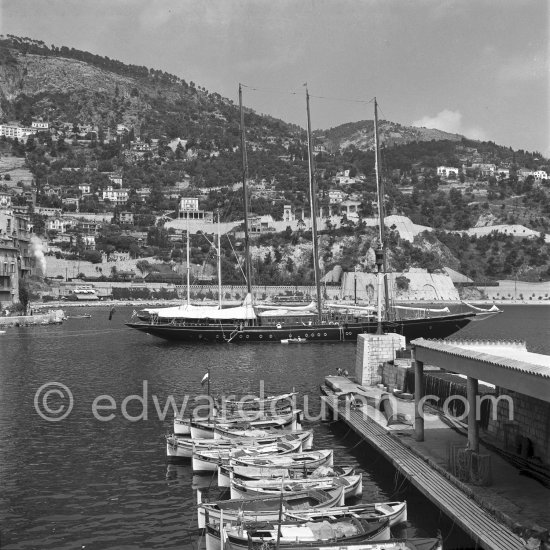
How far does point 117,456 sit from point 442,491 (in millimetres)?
13283

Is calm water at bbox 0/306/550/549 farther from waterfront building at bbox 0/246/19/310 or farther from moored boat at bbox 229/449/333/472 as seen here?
waterfront building at bbox 0/246/19/310

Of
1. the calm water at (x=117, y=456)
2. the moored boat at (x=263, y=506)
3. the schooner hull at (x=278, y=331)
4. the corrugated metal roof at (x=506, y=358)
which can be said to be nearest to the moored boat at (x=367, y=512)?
the moored boat at (x=263, y=506)

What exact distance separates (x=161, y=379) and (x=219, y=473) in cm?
2565

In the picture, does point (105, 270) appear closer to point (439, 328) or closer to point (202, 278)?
point (202, 278)

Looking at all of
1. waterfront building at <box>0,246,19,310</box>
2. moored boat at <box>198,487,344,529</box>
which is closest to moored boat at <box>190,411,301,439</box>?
moored boat at <box>198,487,344,529</box>

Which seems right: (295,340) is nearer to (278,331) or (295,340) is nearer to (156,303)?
(278,331)

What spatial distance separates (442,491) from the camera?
18.3m

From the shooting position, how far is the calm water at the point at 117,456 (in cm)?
1880

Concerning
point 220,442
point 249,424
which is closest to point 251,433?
point 249,424

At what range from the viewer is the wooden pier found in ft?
49.7

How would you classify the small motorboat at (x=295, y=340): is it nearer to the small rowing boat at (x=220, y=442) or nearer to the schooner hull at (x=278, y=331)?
the schooner hull at (x=278, y=331)

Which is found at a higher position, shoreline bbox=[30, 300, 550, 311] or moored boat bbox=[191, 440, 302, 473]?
shoreline bbox=[30, 300, 550, 311]
